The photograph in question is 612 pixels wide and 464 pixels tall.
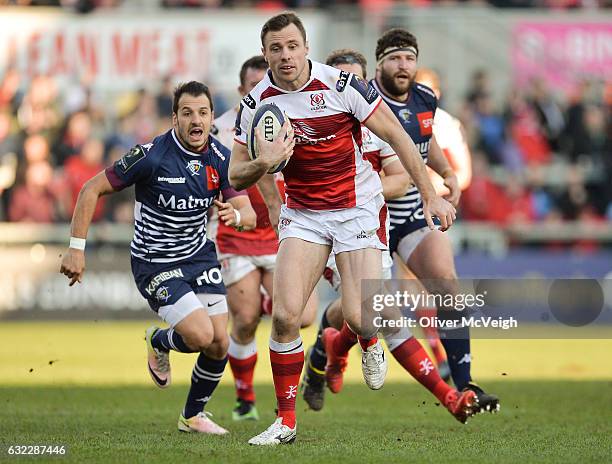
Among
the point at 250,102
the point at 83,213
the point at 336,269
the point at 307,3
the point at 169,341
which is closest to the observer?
the point at 250,102

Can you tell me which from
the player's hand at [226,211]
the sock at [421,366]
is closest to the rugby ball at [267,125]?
the player's hand at [226,211]

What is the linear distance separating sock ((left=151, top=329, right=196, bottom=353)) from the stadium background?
6855mm

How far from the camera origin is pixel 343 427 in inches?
354

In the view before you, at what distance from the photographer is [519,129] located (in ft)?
69.8

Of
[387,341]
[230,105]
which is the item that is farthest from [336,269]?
[230,105]

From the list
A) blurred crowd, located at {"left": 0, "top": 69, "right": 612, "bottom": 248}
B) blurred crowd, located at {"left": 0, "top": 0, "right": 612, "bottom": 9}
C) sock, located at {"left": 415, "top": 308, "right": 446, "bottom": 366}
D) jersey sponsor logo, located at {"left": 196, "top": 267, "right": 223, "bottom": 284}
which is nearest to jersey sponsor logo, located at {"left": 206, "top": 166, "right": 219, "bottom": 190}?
jersey sponsor logo, located at {"left": 196, "top": 267, "right": 223, "bottom": 284}

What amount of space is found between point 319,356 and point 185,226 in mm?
1937

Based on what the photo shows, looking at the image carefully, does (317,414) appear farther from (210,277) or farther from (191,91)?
(191,91)

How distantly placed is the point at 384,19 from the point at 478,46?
2.16 metres

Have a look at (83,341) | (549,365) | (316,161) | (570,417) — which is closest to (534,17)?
(549,365)

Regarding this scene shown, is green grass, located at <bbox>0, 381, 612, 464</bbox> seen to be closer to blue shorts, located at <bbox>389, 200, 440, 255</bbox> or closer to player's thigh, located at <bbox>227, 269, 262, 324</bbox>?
player's thigh, located at <bbox>227, 269, 262, 324</bbox>

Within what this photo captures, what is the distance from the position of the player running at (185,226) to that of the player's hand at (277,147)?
1034 mm

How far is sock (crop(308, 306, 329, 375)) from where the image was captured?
9891 mm

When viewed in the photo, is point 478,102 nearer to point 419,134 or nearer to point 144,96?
point 144,96
